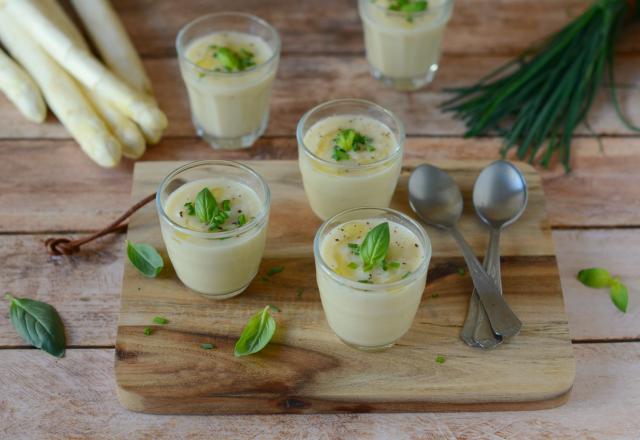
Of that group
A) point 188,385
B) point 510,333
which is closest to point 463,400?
point 510,333

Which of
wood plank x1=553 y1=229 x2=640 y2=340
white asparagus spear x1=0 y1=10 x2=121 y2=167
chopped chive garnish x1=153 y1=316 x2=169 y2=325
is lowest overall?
wood plank x1=553 y1=229 x2=640 y2=340

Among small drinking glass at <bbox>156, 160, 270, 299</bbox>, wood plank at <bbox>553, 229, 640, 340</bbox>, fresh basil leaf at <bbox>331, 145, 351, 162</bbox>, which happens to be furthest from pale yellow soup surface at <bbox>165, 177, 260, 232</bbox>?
wood plank at <bbox>553, 229, 640, 340</bbox>

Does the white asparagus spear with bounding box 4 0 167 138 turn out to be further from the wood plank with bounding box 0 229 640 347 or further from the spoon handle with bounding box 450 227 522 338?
the spoon handle with bounding box 450 227 522 338

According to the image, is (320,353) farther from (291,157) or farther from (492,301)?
(291,157)

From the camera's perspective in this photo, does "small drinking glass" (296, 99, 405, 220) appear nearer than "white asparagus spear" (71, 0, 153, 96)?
Yes

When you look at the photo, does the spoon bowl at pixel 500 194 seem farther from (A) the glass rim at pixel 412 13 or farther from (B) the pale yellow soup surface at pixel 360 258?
(A) the glass rim at pixel 412 13

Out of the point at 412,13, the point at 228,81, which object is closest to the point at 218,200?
the point at 228,81
